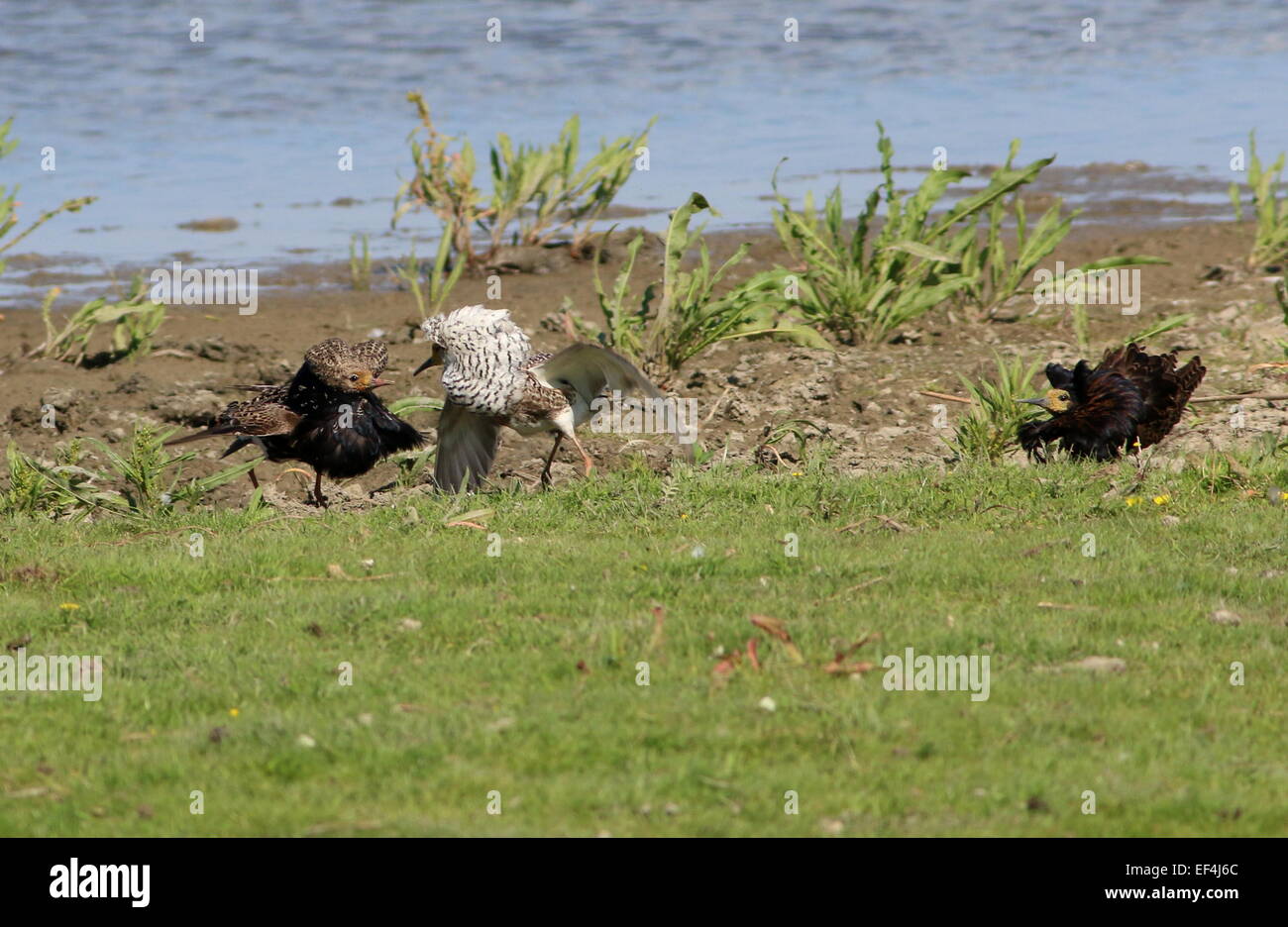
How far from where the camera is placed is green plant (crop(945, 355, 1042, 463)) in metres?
8.54

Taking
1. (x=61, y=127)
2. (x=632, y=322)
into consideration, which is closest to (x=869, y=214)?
(x=632, y=322)

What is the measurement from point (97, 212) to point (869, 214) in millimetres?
9159

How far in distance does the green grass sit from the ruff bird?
21.9 inches

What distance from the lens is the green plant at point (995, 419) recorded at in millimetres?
8539

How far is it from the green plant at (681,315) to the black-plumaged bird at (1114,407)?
2.05 meters

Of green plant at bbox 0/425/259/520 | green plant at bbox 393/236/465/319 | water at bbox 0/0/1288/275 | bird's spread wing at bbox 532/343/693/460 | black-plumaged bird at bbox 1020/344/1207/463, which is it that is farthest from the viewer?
water at bbox 0/0/1288/275

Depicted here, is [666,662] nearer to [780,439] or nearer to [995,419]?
[780,439]

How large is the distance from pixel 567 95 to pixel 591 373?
1260 cm

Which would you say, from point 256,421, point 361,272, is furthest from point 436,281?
point 256,421

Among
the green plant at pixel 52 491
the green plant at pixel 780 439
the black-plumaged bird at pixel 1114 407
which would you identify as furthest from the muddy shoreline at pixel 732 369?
the green plant at pixel 52 491

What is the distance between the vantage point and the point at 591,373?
8492mm
